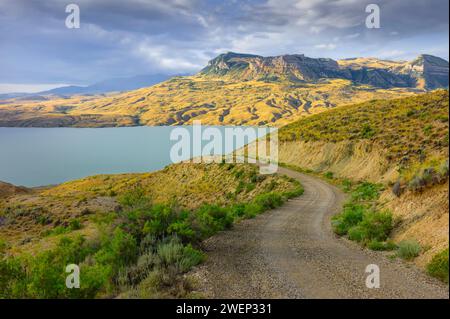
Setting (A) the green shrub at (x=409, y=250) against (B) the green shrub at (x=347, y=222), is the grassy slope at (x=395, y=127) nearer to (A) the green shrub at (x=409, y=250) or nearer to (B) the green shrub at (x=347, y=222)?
(B) the green shrub at (x=347, y=222)

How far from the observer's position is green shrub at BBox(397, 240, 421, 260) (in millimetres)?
10000

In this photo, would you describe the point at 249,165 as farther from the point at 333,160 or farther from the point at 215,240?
the point at 215,240

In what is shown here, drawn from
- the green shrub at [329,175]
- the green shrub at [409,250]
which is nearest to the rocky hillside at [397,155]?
the green shrub at [329,175]

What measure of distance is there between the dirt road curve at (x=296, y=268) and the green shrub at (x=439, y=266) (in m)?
0.22

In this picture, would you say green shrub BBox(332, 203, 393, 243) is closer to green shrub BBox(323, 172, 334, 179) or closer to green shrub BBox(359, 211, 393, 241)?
green shrub BBox(359, 211, 393, 241)

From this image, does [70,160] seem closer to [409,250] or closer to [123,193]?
[123,193]

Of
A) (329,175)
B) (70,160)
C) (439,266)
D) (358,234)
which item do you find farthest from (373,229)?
(70,160)

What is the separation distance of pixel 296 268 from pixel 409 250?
3600 mm

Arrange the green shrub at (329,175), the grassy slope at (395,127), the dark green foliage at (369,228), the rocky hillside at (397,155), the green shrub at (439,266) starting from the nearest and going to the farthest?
the green shrub at (439,266)
the rocky hillside at (397,155)
the dark green foliage at (369,228)
the grassy slope at (395,127)
the green shrub at (329,175)

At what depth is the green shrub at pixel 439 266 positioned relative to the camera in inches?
326

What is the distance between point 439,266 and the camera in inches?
336

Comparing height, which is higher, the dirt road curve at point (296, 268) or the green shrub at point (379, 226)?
the green shrub at point (379, 226)

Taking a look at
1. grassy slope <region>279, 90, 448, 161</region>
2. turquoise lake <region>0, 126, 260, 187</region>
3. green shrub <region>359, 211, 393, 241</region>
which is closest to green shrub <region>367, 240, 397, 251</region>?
green shrub <region>359, 211, 393, 241</region>
